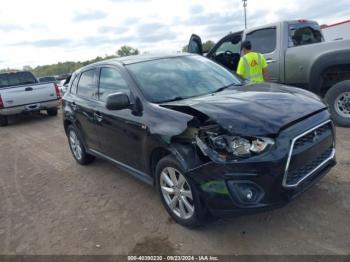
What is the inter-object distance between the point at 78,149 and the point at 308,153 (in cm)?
408

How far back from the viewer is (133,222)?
3.82 metres

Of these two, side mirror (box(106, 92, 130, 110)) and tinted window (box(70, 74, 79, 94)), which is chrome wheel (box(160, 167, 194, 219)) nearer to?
side mirror (box(106, 92, 130, 110))

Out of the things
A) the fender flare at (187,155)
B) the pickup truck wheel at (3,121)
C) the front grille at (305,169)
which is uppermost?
the fender flare at (187,155)

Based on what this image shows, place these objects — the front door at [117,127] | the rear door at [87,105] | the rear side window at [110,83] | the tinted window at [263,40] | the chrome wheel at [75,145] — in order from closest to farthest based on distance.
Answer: the front door at [117,127]
the rear side window at [110,83]
the rear door at [87,105]
the chrome wheel at [75,145]
the tinted window at [263,40]

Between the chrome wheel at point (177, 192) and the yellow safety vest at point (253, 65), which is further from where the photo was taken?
the yellow safety vest at point (253, 65)

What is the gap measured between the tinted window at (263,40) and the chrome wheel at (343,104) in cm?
172

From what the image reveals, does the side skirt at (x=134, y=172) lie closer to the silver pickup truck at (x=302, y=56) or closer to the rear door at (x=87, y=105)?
the rear door at (x=87, y=105)

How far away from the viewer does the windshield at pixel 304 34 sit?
22.5ft

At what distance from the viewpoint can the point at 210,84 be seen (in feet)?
14.0

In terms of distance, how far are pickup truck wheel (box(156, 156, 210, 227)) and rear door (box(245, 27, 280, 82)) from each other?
170 inches

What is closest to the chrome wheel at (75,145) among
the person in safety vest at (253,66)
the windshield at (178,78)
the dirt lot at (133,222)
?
the dirt lot at (133,222)

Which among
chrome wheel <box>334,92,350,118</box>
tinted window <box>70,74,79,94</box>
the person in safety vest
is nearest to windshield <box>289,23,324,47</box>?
the person in safety vest

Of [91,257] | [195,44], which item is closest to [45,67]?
[195,44]

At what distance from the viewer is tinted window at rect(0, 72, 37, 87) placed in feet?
42.0
